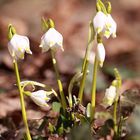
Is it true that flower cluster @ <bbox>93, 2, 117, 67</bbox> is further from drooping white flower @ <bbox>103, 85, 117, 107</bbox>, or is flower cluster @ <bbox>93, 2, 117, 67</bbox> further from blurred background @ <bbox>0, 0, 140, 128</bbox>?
blurred background @ <bbox>0, 0, 140, 128</bbox>

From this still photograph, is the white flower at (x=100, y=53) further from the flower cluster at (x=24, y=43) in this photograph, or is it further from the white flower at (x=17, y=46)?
the white flower at (x=17, y=46)

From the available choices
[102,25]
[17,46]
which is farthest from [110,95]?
[17,46]

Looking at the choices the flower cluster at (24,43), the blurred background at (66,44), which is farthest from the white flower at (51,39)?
the blurred background at (66,44)

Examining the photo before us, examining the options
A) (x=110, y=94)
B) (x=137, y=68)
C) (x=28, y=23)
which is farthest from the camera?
(x=28, y=23)

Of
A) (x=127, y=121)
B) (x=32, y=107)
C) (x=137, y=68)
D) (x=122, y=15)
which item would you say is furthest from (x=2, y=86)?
(x=122, y=15)

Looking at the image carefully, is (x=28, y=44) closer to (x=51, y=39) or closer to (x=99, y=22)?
(x=51, y=39)

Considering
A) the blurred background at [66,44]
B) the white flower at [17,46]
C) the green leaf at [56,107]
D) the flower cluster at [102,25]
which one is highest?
the blurred background at [66,44]

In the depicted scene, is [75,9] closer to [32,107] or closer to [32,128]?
[32,107]
